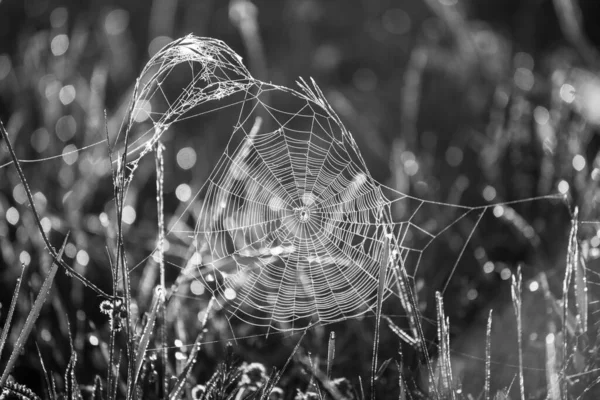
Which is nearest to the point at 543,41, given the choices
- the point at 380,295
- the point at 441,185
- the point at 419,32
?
the point at 419,32

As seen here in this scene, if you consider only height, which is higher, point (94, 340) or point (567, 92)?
point (567, 92)

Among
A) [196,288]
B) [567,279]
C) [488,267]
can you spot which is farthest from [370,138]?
[567,279]

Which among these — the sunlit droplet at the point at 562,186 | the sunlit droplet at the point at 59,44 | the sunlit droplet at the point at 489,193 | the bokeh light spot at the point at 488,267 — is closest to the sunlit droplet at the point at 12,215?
the sunlit droplet at the point at 59,44

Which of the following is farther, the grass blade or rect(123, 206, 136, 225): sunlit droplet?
rect(123, 206, 136, 225): sunlit droplet

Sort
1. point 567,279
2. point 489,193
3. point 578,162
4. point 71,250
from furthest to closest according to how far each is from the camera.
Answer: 1. point 489,193
2. point 578,162
3. point 71,250
4. point 567,279

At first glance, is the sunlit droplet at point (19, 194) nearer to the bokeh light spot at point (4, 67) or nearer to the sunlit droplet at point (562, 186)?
the bokeh light spot at point (4, 67)

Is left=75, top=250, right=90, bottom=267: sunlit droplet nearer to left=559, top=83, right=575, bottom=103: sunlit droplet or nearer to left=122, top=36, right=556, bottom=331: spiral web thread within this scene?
left=122, top=36, right=556, bottom=331: spiral web thread

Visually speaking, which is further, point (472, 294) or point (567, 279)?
point (472, 294)

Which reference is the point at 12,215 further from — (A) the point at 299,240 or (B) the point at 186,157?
(B) the point at 186,157

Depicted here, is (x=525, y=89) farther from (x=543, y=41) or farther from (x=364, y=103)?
(x=543, y=41)

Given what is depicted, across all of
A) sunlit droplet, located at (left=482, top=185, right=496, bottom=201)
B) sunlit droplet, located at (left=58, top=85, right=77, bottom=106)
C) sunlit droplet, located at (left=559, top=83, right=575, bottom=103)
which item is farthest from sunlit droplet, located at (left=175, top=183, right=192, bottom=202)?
sunlit droplet, located at (left=559, top=83, right=575, bottom=103)
